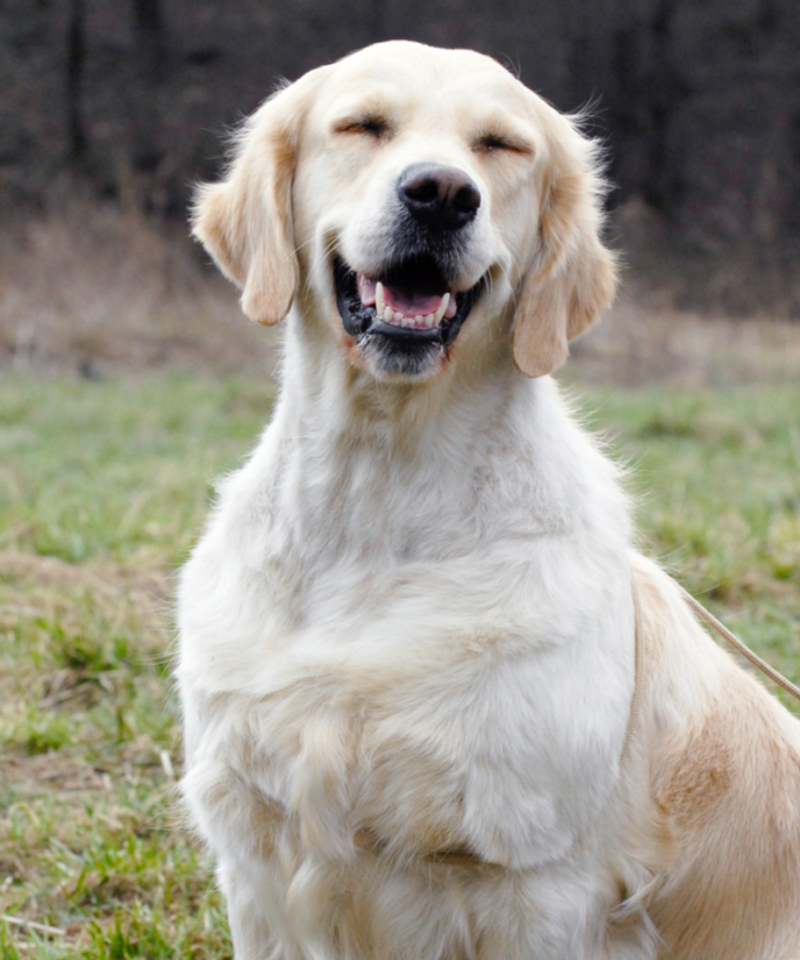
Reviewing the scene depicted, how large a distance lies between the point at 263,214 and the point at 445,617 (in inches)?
36.2

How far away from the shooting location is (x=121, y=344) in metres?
10.9

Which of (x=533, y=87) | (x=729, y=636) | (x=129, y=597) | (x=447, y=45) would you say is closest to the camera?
(x=729, y=636)

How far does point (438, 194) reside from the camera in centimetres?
200

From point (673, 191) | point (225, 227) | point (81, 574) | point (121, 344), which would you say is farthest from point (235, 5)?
point (225, 227)

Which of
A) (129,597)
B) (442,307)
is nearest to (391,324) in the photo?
(442,307)

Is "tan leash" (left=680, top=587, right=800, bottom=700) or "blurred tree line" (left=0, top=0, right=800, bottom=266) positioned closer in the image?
"tan leash" (left=680, top=587, right=800, bottom=700)

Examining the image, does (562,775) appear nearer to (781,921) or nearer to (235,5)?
(781,921)

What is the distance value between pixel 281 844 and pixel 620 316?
10.9 meters

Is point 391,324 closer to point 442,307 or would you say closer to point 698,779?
point 442,307

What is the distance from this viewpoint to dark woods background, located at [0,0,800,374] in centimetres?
1603

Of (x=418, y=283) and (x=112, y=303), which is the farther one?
(x=112, y=303)

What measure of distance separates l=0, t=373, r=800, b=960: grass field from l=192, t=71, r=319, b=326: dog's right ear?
934 mm

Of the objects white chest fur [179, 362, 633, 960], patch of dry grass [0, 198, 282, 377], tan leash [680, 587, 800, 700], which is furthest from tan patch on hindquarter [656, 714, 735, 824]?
patch of dry grass [0, 198, 282, 377]

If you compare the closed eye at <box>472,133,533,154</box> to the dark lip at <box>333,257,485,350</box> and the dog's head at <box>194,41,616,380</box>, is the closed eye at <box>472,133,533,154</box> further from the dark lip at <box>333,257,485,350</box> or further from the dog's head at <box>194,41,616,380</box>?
the dark lip at <box>333,257,485,350</box>
